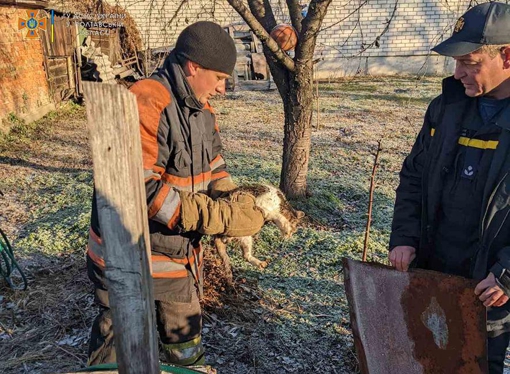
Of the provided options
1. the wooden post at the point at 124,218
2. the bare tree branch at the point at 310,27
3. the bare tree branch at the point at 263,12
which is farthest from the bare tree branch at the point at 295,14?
the wooden post at the point at 124,218

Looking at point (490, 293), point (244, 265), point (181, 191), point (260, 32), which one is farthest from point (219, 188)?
point (260, 32)

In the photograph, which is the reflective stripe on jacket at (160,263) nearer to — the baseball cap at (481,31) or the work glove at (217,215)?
the work glove at (217,215)

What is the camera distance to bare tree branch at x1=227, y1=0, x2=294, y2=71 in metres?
3.80

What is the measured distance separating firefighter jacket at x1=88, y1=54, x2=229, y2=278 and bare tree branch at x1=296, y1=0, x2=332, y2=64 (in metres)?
2.19

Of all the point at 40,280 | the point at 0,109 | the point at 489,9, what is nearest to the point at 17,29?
the point at 0,109

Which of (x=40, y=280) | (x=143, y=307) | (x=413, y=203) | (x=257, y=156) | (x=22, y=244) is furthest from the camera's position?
(x=257, y=156)

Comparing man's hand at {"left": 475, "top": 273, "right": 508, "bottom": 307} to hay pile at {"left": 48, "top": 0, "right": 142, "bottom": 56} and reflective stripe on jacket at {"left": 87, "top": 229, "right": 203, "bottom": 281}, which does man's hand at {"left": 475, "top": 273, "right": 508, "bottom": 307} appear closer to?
reflective stripe on jacket at {"left": 87, "top": 229, "right": 203, "bottom": 281}

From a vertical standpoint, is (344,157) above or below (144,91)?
below

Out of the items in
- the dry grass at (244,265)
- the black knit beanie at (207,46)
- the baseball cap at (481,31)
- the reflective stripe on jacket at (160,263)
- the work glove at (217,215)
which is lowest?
the dry grass at (244,265)

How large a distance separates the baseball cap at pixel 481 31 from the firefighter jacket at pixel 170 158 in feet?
3.57

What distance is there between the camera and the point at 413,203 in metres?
2.26

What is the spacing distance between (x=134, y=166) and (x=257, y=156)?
19.4 ft

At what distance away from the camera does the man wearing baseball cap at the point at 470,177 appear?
1.84 m

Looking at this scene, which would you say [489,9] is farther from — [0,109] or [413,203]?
[0,109]
